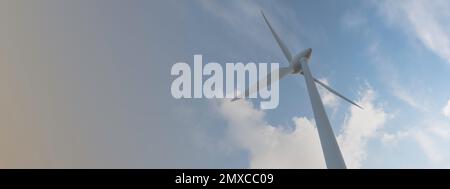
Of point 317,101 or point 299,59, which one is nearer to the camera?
point 317,101

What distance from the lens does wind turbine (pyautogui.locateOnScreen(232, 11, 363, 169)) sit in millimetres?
23344

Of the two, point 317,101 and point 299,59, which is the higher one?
point 299,59

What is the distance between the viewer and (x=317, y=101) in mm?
28906

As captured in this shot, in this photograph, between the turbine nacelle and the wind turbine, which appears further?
the turbine nacelle

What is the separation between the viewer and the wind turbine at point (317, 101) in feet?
76.6

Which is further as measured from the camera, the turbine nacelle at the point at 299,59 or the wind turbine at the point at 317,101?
the turbine nacelle at the point at 299,59
